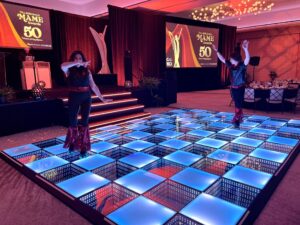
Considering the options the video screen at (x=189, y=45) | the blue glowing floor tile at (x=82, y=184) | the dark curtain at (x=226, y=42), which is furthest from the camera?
the dark curtain at (x=226, y=42)

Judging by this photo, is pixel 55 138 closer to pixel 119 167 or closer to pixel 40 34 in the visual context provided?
pixel 119 167

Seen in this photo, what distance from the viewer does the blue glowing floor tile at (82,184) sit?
2463mm

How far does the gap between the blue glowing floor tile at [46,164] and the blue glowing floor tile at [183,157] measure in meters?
1.48

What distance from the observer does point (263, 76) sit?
14.4 m

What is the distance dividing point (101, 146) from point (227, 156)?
6.50 ft

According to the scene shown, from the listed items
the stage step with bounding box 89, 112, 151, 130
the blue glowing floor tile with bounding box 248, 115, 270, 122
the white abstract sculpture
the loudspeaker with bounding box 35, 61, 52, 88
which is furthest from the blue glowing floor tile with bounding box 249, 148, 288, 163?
the white abstract sculpture

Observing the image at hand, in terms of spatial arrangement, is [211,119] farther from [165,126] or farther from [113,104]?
[113,104]

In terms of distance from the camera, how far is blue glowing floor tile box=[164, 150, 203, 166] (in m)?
3.15

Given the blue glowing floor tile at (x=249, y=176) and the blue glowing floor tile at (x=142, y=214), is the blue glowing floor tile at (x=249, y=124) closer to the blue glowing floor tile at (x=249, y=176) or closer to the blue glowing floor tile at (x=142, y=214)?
the blue glowing floor tile at (x=249, y=176)

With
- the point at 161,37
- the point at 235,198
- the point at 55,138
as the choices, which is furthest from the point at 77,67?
the point at 161,37

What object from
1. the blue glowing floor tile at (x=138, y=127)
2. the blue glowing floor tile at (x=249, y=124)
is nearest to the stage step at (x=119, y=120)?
the blue glowing floor tile at (x=138, y=127)

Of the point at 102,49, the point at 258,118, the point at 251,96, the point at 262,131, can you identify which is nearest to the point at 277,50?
the point at 251,96

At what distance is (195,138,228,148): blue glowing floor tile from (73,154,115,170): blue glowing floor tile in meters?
1.57

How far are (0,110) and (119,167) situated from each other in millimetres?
3191
